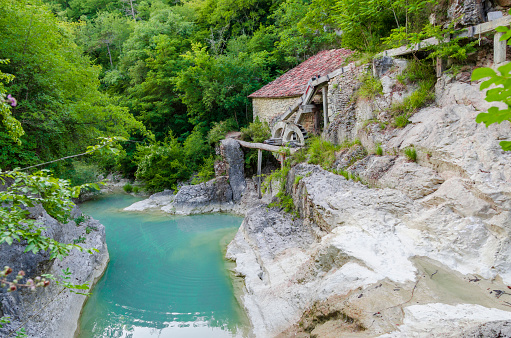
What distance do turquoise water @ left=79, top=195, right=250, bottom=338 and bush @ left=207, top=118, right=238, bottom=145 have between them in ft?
17.2

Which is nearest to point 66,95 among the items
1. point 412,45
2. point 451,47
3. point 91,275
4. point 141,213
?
point 91,275

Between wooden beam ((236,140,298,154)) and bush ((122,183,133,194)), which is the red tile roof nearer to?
wooden beam ((236,140,298,154))

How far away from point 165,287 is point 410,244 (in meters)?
6.03

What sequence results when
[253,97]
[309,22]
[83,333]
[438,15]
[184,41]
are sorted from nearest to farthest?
[83,333] → [438,15] → [309,22] → [253,97] → [184,41]

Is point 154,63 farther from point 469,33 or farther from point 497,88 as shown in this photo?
point 497,88

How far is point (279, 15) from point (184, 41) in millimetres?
6587

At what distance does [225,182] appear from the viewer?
15398 millimetres

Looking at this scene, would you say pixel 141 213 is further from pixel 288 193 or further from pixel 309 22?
pixel 309 22

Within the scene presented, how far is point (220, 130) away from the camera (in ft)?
55.6

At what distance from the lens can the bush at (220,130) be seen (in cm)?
1672

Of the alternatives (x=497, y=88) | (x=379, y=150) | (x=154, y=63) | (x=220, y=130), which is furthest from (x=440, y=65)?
(x=154, y=63)

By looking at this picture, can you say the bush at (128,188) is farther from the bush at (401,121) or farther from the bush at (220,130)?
the bush at (401,121)

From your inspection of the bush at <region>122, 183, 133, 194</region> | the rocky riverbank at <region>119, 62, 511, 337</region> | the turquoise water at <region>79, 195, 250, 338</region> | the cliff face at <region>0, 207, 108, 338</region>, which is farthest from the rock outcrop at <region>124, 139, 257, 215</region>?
the cliff face at <region>0, 207, 108, 338</region>

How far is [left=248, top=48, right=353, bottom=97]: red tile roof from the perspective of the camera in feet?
45.9
